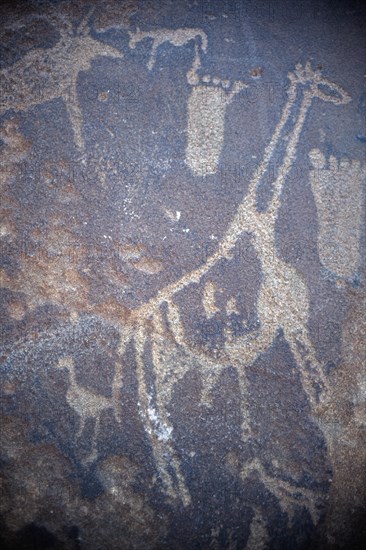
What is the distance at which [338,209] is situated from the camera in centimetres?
151

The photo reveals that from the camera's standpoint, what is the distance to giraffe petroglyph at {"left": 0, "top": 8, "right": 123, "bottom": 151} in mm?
1499

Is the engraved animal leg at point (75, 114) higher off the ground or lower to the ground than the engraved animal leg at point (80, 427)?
higher

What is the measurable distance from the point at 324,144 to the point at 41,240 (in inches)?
37.6

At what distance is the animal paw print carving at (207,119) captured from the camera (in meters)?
1.50

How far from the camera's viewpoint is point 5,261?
1413 millimetres

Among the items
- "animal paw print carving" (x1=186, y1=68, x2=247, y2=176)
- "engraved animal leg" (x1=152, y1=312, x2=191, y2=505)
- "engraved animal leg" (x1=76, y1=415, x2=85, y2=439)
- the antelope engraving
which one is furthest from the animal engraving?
"engraved animal leg" (x1=76, y1=415, x2=85, y2=439)

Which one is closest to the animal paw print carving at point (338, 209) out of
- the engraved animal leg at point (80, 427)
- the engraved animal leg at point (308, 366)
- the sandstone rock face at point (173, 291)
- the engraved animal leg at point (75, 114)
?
the sandstone rock face at point (173, 291)

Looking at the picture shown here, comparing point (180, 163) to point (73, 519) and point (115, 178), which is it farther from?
point (73, 519)

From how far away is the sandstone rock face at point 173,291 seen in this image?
53.8 inches

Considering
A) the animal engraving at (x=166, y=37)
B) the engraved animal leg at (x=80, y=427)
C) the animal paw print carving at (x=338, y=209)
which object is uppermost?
the animal engraving at (x=166, y=37)

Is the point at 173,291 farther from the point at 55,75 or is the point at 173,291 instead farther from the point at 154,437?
the point at 55,75

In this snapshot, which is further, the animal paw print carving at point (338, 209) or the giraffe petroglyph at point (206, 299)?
the animal paw print carving at point (338, 209)

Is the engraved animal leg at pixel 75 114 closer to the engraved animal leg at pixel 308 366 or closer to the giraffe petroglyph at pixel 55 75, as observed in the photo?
the giraffe petroglyph at pixel 55 75

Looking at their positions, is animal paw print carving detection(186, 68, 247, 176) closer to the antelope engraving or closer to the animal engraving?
the animal engraving
